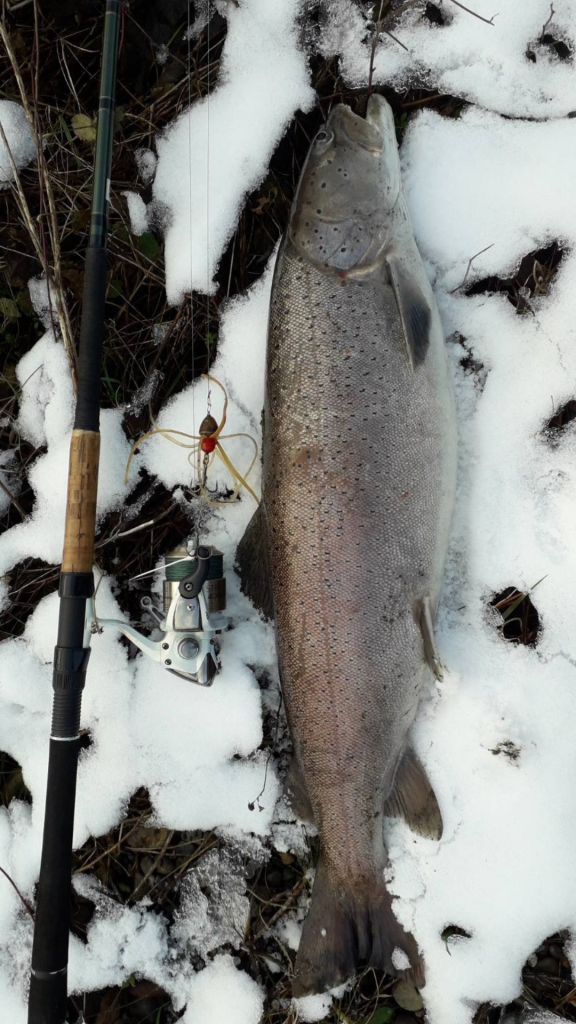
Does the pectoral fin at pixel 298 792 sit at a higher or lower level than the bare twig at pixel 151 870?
higher

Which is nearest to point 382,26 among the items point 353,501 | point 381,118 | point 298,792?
point 381,118

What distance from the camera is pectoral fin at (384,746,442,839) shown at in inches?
86.0

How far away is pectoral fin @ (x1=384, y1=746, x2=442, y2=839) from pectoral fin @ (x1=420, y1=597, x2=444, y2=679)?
0.35 m

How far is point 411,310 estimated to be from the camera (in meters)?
2.04

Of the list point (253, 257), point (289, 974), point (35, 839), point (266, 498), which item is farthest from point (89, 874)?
point (253, 257)

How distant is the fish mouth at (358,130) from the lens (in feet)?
6.81

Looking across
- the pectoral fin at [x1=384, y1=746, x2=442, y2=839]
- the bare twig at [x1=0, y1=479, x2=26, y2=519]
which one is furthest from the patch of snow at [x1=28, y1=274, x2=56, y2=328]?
the pectoral fin at [x1=384, y1=746, x2=442, y2=839]

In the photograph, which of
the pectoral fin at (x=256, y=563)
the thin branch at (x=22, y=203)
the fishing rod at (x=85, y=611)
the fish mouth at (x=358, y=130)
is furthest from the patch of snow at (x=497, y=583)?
the thin branch at (x=22, y=203)

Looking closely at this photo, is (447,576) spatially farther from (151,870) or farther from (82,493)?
(151,870)

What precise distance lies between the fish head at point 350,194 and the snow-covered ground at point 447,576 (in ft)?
0.87

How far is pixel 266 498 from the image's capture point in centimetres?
211

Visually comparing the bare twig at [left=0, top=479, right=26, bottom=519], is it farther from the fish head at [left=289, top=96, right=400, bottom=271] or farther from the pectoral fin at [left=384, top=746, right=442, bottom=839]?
the pectoral fin at [left=384, top=746, right=442, bottom=839]

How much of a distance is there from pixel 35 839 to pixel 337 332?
2.12m

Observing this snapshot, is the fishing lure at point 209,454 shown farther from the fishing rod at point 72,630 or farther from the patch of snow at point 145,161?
the patch of snow at point 145,161
